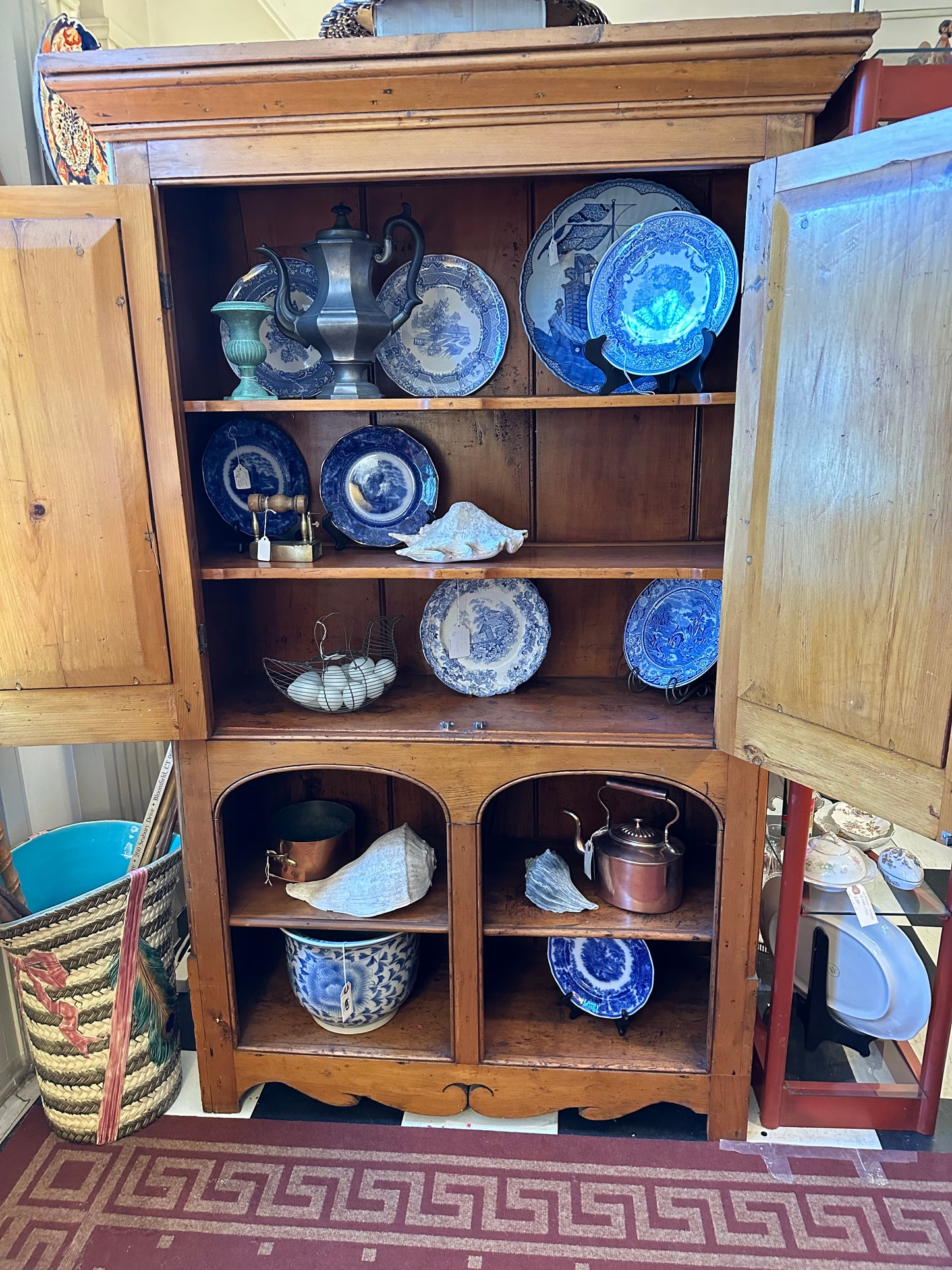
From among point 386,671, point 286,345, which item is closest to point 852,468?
point 386,671

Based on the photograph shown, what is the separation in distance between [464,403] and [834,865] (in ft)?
3.69

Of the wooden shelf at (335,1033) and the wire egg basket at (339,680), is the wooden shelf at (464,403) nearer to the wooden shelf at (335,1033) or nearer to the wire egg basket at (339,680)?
the wire egg basket at (339,680)

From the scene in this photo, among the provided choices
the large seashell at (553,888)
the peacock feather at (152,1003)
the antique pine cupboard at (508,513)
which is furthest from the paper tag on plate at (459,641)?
the peacock feather at (152,1003)

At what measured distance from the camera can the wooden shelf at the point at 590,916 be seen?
1732 millimetres

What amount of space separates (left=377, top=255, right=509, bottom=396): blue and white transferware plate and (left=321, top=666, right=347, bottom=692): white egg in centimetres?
58

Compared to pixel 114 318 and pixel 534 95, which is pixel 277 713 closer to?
pixel 114 318

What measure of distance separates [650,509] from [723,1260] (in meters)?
1.37

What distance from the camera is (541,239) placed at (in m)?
1.70

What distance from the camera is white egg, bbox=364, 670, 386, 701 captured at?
5.73 feet

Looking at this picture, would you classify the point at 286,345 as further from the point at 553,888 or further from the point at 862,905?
the point at 862,905

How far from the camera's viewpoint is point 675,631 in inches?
70.6

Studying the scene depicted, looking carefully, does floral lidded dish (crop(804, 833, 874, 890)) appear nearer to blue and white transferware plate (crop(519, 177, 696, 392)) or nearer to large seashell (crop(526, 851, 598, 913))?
large seashell (crop(526, 851, 598, 913))

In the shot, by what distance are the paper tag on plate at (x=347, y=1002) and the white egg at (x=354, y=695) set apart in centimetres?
58

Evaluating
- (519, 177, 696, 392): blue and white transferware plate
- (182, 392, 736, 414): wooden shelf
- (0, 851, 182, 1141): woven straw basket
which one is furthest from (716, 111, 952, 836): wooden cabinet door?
(0, 851, 182, 1141): woven straw basket
